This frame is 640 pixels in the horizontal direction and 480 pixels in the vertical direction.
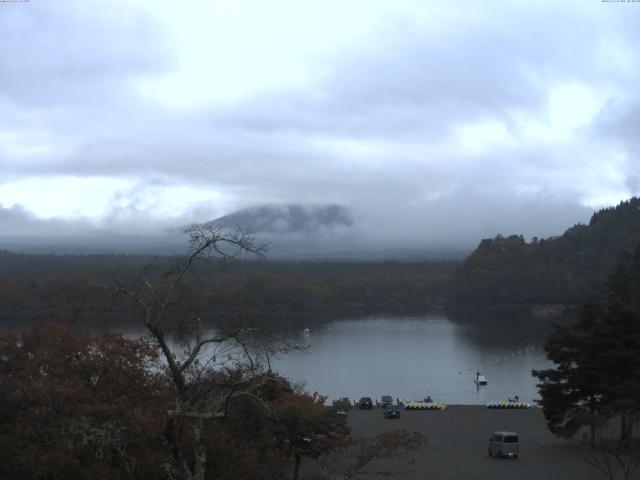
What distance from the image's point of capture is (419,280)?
57.6m

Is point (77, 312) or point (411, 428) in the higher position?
point (77, 312)

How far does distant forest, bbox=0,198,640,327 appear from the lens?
43.3 m

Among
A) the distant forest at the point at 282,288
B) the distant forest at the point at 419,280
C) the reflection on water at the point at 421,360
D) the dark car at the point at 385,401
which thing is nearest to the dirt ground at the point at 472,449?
the dark car at the point at 385,401

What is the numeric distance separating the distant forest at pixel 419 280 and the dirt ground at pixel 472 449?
24.0 metres

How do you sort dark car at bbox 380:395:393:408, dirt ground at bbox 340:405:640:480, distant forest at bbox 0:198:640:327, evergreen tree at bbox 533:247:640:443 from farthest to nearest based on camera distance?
1. distant forest at bbox 0:198:640:327
2. dark car at bbox 380:395:393:408
3. evergreen tree at bbox 533:247:640:443
4. dirt ground at bbox 340:405:640:480

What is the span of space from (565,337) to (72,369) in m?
8.39

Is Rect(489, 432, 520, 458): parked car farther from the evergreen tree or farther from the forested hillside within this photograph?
the forested hillside

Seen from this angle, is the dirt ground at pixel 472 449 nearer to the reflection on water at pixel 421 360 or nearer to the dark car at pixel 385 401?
the dark car at pixel 385 401

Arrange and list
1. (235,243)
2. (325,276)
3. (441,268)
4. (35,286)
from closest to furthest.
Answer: (235,243) → (35,286) → (325,276) → (441,268)

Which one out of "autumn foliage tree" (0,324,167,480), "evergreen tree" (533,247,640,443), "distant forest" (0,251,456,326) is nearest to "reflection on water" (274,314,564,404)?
"distant forest" (0,251,456,326)

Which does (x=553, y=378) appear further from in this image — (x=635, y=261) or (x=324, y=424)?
(x=635, y=261)

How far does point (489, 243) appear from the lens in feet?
207

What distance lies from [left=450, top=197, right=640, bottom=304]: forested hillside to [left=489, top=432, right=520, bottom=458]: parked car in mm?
39499

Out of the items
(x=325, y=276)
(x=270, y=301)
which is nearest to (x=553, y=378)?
(x=270, y=301)
